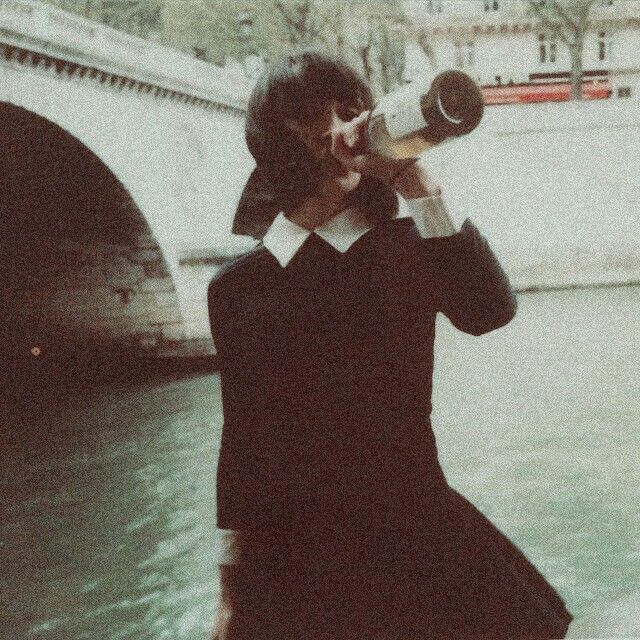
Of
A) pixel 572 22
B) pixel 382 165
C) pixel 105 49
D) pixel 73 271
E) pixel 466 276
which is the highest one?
pixel 572 22

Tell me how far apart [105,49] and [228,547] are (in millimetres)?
7682

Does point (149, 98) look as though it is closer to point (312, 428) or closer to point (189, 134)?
point (189, 134)

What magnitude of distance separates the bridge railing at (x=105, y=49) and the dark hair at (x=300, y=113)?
6261 millimetres

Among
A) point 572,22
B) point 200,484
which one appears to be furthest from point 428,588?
point 572,22

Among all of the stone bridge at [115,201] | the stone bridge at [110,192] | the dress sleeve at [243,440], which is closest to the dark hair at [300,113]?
the dress sleeve at [243,440]

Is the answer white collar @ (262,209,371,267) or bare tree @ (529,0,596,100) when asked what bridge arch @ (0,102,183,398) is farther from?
bare tree @ (529,0,596,100)

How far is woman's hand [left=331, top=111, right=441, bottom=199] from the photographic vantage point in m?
0.76

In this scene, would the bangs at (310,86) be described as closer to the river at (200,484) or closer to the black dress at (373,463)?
the black dress at (373,463)

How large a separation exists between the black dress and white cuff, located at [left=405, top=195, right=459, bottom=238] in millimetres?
33

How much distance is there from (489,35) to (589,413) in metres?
9.73

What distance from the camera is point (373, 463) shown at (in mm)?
854

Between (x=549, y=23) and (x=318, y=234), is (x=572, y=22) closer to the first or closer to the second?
(x=549, y=23)

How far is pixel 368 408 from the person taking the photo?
2.79 feet

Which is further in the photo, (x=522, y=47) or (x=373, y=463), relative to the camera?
(x=522, y=47)
